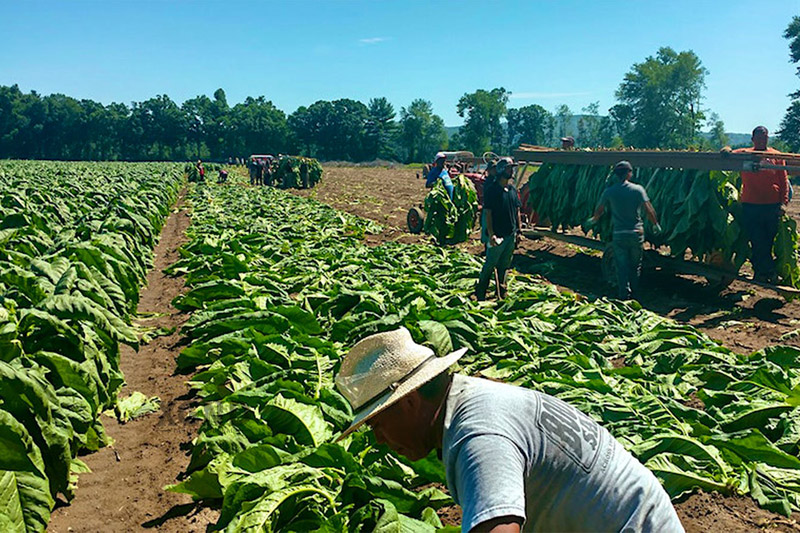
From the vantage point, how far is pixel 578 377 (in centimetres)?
559

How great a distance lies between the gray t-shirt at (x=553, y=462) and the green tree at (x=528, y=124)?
133551 millimetres

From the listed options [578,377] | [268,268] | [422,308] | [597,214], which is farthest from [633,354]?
[268,268]

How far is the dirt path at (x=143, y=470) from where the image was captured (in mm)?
4172

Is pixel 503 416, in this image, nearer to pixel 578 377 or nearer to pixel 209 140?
pixel 578 377

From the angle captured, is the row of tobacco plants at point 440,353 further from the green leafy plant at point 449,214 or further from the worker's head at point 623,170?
the green leafy plant at point 449,214

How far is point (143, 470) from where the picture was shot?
484 centimetres

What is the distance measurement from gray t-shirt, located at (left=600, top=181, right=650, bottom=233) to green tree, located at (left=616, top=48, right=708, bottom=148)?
277 feet

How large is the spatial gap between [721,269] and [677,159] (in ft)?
6.20

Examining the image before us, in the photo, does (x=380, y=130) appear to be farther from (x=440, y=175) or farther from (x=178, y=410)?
(x=178, y=410)

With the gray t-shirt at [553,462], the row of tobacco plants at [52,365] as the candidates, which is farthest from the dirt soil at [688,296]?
the row of tobacco plants at [52,365]

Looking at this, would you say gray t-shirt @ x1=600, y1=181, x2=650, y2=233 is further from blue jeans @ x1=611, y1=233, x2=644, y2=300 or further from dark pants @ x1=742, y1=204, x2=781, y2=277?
dark pants @ x1=742, y1=204, x2=781, y2=277

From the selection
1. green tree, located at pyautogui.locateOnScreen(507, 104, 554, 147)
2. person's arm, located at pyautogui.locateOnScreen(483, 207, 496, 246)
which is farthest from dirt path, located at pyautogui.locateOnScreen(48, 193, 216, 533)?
green tree, located at pyautogui.locateOnScreen(507, 104, 554, 147)

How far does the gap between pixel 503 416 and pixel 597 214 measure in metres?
9.22

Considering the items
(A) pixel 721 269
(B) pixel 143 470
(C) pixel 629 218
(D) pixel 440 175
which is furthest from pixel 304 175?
(B) pixel 143 470
